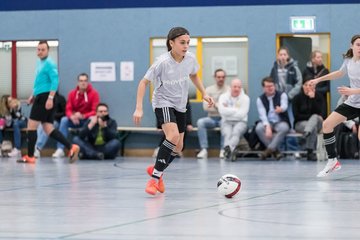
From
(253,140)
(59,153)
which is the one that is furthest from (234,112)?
(59,153)

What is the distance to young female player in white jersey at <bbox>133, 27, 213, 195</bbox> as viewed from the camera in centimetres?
950

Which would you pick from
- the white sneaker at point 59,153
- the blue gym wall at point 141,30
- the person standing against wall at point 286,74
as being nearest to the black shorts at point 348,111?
the person standing against wall at point 286,74

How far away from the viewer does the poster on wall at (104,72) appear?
20844 millimetres

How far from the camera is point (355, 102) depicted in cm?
1181

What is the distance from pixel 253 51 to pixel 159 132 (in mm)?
2918

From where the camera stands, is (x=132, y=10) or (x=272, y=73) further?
(x=132, y=10)

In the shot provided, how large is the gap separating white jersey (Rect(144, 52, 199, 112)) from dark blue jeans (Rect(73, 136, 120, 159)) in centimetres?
906

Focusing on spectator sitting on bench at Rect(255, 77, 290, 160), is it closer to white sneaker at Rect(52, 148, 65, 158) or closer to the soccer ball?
white sneaker at Rect(52, 148, 65, 158)

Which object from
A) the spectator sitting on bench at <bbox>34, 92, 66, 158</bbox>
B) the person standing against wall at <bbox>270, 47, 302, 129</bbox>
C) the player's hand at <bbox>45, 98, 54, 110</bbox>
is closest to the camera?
the player's hand at <bbox>45, 98, 54, 110</bbox>

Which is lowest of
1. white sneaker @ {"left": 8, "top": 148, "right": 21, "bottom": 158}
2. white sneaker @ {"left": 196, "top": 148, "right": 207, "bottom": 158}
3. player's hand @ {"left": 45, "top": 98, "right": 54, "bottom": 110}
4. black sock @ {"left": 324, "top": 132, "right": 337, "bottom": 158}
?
white sneaker @ {"left": 8, "top": 148, "right": 21, "bottom": 158}

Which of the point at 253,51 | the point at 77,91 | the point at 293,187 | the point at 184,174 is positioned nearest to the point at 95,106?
the point at 77,91

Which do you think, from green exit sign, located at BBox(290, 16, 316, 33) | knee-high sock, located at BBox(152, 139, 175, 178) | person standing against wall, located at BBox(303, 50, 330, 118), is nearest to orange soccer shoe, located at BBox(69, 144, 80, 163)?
person standing against wall, located at BBox(303, 50, 330, 118)

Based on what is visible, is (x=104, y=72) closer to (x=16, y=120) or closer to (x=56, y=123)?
(x=56, y=123)

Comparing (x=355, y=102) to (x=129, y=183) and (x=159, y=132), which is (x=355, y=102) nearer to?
(x=129, y=183)
